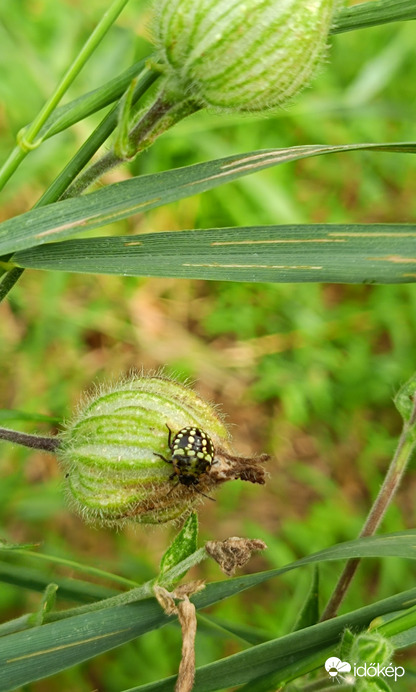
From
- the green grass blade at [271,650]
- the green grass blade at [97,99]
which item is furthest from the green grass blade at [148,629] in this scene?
the green grass blade at [97,99]

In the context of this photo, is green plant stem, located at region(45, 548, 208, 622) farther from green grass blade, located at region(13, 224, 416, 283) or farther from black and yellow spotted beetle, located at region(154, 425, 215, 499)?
green grass blade, located at region(13, 224, 416, 283)

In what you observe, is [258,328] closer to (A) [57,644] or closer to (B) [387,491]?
(B) [387,491]

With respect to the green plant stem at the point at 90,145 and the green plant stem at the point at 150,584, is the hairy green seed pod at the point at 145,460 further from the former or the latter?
the green plant stem at the point at 90,145

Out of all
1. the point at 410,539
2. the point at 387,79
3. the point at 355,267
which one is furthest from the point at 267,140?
the point at 410,539

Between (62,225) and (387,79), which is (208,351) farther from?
(62,225)

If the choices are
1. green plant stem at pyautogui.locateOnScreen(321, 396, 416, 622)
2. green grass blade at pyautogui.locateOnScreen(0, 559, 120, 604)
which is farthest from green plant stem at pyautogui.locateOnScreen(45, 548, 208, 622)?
green plant stem at pyautogui.locateOnScreen(321, 396, 416, 622)

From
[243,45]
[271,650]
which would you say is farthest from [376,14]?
[271,650]
